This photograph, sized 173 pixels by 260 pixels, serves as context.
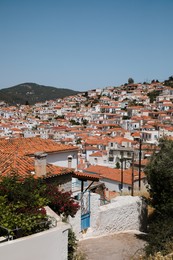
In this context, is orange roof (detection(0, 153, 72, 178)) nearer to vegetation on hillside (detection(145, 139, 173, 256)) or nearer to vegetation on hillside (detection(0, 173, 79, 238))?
vegetation on hillside (detection(0, 173, 79, 238))

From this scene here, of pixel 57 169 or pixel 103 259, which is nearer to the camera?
pixel 103 259

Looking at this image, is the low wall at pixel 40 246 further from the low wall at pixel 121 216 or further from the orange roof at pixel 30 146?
the orange roof at pixel 30 146

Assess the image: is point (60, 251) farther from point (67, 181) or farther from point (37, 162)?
point (67, 181)

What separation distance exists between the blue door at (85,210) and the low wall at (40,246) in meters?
5.50

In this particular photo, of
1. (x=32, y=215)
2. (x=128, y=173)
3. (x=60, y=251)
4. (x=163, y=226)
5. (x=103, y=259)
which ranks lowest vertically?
(x=128, y=173)

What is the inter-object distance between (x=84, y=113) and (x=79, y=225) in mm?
123005

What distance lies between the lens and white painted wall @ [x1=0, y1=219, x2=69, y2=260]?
578 centimetres

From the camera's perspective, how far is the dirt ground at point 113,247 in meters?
10.3

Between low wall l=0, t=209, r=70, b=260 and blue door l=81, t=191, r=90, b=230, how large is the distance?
18.1 feet

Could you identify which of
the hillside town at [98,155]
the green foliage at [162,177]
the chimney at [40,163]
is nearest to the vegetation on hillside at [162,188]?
the green foliage at [162,177]

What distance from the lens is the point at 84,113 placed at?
442ft

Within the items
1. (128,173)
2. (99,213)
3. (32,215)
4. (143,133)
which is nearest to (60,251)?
(32,215)

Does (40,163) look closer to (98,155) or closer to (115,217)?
(115,217)

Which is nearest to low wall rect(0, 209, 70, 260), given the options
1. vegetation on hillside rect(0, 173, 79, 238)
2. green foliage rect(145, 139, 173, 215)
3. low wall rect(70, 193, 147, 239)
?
vegetation on hillside rect(0, 173, 79, 238)
